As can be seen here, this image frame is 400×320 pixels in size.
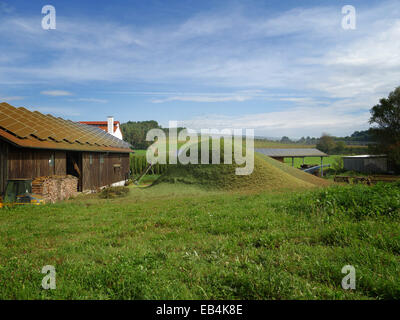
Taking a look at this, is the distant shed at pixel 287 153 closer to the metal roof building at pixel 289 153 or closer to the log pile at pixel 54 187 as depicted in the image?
the metal roof building at pixel 289 153

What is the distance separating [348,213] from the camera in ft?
20.2

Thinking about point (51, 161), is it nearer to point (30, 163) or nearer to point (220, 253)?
point (30, 163)

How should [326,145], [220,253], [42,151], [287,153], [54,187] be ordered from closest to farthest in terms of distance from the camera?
[220,253] < [54,187] < [42,151] < [287,153] < [326,145]

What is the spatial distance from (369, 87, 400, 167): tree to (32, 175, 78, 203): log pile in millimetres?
41973

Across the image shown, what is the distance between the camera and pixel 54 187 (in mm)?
13734

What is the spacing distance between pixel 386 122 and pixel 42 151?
153ft

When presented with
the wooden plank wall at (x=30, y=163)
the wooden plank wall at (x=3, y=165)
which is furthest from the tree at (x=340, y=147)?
the wooden plank wall at (x=3, y=165)

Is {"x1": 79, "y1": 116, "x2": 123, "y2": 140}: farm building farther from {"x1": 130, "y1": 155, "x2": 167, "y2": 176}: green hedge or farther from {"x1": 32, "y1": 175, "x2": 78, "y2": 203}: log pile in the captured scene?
{"x1": 32, "y1": 175, "x2": 78, "y2": 203}: log pile

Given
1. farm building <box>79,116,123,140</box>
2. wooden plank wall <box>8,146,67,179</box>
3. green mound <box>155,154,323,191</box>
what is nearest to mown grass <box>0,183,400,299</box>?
wooden plank wall <box>8,146,67,179</box>

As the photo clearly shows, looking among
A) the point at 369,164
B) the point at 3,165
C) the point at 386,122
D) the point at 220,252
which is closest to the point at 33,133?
the point at 3,165

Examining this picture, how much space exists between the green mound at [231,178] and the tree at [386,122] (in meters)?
28.0

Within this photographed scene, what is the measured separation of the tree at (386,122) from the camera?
1529 inches

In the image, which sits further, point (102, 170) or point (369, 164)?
point (369, 164)

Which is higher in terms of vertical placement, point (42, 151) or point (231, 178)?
point (42, 151)
